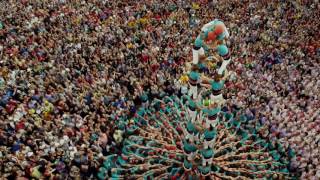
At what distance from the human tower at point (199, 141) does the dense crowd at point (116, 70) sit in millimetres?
447

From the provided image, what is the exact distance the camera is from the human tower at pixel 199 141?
8773mm

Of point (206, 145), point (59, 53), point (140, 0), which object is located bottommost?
point (206, 145)

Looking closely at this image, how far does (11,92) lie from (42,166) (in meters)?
3.33

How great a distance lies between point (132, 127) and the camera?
11516 millimetres

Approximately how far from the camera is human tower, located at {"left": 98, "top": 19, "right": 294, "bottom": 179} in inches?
345

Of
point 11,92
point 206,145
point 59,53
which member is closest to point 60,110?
point 11,92

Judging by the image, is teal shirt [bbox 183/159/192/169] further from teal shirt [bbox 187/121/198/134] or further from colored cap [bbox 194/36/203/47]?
colored cap [bbox 194/36/203/47]

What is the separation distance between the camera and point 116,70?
44.6 ft

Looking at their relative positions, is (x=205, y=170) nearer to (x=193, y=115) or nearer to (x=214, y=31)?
(x=193, y=115)

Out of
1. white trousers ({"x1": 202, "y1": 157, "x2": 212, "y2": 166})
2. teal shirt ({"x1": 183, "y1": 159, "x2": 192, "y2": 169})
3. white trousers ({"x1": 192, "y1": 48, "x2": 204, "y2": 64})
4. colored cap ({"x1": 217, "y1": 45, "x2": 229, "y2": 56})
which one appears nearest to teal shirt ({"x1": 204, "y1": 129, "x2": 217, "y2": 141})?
white trousers ({"x1": 202, "y1": 157, "x2": 212, "y2": 166})

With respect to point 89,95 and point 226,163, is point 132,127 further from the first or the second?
point 226,163

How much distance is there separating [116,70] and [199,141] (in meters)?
5.00

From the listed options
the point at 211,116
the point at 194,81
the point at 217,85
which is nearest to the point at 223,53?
the point at 217,85

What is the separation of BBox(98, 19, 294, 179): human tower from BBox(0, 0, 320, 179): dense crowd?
447 mm
